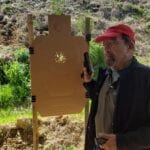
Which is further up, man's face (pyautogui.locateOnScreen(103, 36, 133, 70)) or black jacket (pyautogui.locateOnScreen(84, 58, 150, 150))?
man's face (pyautogui.locateOnScreen(103, 36, 133, 70))

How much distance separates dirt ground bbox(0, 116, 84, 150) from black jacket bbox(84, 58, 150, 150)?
2680 millimetres

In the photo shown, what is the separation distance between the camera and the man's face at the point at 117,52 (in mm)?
2891

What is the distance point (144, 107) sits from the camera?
110 inches

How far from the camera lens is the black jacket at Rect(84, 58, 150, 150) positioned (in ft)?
9.11

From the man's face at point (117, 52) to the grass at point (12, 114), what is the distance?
3307 millimetres

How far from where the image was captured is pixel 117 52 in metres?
2.89

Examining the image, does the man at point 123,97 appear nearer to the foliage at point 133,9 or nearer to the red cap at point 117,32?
the red cap at point 117,32

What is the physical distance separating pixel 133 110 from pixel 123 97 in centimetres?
10

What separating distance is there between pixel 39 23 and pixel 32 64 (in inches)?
233

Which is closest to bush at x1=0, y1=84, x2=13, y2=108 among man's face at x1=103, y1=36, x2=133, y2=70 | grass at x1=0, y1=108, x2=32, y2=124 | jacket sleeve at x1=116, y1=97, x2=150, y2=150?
grass at x1=0, y1=108, x2=32, y2=124

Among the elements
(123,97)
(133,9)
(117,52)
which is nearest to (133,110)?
(123,97)

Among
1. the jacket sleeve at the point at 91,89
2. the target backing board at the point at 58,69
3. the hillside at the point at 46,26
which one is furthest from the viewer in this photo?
the hillside at the point at 46,26

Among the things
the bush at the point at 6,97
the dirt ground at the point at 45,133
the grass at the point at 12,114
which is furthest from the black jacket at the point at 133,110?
the bush at the point at 6,97

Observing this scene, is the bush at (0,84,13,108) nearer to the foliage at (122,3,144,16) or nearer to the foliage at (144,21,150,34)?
the foliage at (144,21,150,34)
